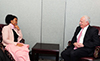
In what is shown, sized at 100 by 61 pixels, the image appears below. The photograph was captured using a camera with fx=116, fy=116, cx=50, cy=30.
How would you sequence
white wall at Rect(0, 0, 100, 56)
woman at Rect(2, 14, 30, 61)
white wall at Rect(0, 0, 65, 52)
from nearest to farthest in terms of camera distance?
woman at Rect(2, 14, 30, 61)
white wall at Rect(0, 0, 100, 56)
white wall at Rect(0, 0, 65, 52)

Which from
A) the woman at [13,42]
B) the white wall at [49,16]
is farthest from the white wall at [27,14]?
the woman at [13,42]

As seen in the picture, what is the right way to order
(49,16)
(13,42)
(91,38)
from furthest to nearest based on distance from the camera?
1. (49,16)
2. (13,42)
3. (91,38)

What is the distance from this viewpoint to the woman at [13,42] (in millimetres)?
2560

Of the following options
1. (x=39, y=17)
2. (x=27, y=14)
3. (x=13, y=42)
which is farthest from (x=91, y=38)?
(x=27, y=14)

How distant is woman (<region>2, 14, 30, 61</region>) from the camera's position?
2.56m

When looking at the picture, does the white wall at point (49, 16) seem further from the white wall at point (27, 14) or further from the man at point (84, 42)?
the man at point (84, 42)

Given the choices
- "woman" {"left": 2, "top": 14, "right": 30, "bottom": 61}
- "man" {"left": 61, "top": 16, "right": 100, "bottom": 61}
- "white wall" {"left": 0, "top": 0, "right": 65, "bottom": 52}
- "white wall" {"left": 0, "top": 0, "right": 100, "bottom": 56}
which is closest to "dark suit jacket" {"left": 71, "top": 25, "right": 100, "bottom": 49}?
"man" {"left": 61, "top": 16, "right": 100, "bottom": 61}

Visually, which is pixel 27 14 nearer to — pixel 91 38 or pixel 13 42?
pixel 13 42

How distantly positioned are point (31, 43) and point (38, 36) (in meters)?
0.34

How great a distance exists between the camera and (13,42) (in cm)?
286

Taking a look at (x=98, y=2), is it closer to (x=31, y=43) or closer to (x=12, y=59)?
(x=31, y=43)

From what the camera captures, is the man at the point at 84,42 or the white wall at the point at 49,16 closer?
the man at the point at 84,42

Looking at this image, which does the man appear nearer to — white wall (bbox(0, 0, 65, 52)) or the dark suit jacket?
the dark suit jacket

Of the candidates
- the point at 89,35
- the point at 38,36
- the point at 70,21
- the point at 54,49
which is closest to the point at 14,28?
the point at 38,36
